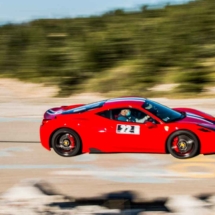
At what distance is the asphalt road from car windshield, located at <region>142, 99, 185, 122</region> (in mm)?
719

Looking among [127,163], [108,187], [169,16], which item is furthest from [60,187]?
[169,16]

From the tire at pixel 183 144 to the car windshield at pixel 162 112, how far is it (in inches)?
15.8

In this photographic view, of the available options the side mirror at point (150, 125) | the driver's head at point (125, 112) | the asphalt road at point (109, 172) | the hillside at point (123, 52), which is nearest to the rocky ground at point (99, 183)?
the asphalt road at point (109, 172)

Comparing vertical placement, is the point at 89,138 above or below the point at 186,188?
above

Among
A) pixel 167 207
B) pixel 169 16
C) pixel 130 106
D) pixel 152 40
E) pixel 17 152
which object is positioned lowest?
pixel 167 207

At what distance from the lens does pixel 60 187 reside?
8.23 meters

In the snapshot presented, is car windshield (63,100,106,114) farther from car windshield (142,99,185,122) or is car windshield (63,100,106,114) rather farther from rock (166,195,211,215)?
rock (166,195,211,215)

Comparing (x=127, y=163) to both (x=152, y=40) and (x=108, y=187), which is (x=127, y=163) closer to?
(x=108, y=187)

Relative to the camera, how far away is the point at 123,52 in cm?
2348

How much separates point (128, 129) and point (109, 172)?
96 centimetres

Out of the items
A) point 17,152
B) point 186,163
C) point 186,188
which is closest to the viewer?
point 186,188

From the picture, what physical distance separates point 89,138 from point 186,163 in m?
1.87

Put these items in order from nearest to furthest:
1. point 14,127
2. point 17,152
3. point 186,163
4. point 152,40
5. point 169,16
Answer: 1. point 186,163
2. point 17,152
3. point 14,127
4. point 152,40
5. point 169,16

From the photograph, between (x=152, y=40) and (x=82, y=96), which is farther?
(x=152, y=40)
